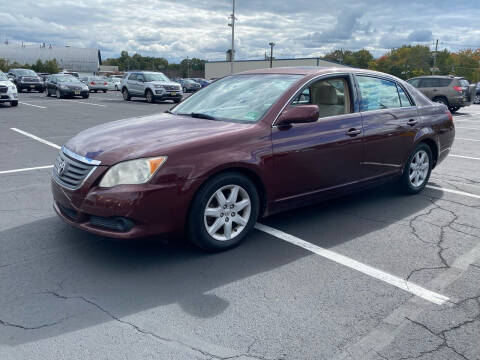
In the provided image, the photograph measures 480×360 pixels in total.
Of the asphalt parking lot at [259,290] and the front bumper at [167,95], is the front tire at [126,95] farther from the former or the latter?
the asphalt parking lot at [259,290]

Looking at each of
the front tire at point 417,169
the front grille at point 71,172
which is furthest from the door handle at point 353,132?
the front grille at point 71,172

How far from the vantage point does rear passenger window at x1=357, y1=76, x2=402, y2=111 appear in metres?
5.14

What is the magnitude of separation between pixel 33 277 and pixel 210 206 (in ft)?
4.85

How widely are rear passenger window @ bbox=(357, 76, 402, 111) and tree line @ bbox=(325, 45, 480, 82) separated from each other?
4177 inches

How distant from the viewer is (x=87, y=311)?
9.78 ft

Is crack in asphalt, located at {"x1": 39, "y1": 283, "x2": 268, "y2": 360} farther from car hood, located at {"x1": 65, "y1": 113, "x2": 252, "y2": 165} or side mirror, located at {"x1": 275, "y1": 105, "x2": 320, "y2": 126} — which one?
side mirror, located at {"x1": 275, "y1": 105, "x2": 320, "y2": 126}

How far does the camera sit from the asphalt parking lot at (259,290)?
266 cm

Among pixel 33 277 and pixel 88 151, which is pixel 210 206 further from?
pixel 33 277

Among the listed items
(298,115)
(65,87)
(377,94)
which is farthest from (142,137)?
(65,87)

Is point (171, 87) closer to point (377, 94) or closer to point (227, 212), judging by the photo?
Answer: point (377, 94)

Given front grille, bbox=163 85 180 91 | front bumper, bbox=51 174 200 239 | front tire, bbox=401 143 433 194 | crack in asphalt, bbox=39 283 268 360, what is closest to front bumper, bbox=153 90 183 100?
front grille, bbox=163 85 180 91

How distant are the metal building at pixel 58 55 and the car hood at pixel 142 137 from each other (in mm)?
113412

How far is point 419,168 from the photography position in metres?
5.98

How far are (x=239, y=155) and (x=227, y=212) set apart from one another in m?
0.51
